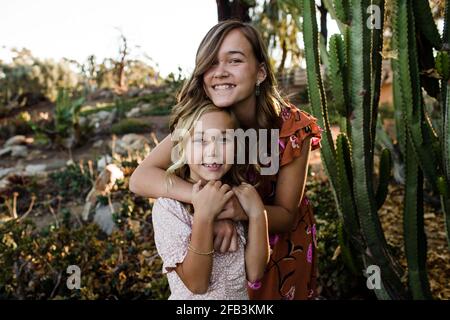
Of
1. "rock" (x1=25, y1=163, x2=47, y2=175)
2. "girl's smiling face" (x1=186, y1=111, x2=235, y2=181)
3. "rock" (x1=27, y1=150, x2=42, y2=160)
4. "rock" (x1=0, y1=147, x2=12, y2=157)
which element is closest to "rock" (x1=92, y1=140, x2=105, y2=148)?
"rock" (x1=27, y1=150, x2=42, y2=160)

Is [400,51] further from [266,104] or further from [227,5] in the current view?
[227,5]

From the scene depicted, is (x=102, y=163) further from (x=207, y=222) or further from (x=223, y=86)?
(x=207, y=222)

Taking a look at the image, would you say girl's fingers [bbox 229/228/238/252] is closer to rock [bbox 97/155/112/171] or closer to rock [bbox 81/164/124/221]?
rock [bbox 81/164/124/221]

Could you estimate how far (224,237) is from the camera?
1.58 meters

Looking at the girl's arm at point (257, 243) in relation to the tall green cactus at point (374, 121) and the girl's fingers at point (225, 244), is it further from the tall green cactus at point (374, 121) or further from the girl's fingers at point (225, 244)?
the tall green cactus at point (374, 121)

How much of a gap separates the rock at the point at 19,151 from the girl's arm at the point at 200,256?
7100 millimetres

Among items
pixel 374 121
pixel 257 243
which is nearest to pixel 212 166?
pixel 257 243

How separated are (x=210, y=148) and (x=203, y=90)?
0.34 meters

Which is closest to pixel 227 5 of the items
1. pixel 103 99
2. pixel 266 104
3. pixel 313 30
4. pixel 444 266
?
pixel 313 30

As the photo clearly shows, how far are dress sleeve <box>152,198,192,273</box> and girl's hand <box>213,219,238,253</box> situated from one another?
89mm

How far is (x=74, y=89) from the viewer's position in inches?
592

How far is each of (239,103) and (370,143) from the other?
2.00ft

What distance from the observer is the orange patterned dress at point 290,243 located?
6.14 feet

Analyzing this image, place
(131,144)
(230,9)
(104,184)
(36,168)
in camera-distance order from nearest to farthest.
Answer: (230,9) < (104,184) < (36,168) < (131,144)
